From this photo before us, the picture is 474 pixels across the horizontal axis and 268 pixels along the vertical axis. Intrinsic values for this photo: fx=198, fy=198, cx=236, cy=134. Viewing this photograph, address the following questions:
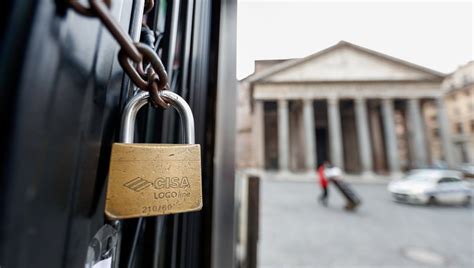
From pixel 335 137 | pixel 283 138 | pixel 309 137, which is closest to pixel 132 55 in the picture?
pixel 283 138

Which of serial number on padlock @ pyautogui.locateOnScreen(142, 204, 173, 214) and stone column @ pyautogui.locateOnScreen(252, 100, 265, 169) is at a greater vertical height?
stone column @ pyautogui.locateOnScreen(252, 100, 265, 169)

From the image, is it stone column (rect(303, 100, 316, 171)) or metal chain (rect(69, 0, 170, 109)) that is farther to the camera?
stone column (rect(303, 100, 316, 171))


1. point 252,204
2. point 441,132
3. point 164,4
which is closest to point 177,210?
point 164,4

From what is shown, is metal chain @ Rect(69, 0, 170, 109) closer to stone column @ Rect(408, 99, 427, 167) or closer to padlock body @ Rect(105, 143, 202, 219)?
padlock body @ Rect(105, 143, 202, 219)

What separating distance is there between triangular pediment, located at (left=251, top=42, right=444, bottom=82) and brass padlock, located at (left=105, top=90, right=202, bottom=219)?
1442 centimetres

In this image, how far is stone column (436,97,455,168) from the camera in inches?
565

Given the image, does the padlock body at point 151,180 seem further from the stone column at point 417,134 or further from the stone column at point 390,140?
the stone column at point 417,134

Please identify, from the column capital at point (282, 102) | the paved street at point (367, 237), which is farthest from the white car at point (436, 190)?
the column capital at point (282, 102)

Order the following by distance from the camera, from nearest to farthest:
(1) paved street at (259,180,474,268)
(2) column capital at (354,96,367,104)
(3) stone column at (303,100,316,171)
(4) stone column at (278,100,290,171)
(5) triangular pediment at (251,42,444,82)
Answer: (1) paved street at (259,180,474,268), (5) triangular pediment at (251,42,444,82), (3) stone column at (303,100,316,171), (4) stone column at (278,100,290,171), (2) column capital at (354,96,367,104)

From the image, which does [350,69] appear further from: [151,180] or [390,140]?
[151,180]

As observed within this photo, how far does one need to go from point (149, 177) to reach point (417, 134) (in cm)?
1999


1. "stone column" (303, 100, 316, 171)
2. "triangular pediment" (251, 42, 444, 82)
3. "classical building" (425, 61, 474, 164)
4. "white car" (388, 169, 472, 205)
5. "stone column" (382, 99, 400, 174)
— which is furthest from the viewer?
"classical building" (425, 61, 474, 164)

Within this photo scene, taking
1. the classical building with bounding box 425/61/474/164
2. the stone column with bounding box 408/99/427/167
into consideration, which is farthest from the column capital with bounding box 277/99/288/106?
the classical building with bounding box 425/61/474/164

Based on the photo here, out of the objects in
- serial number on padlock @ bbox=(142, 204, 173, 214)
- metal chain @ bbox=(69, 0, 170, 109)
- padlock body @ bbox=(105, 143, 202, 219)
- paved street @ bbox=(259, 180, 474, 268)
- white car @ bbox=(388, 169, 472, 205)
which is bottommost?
paved street @ bbox=(259, 180, 474, 268)
